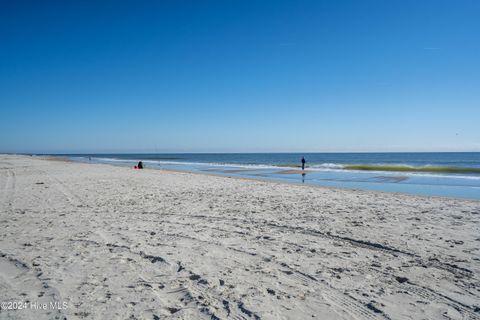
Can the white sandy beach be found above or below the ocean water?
above

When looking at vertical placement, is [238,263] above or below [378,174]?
above

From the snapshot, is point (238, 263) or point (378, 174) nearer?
point (238, 263)

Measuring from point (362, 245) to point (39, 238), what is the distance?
6712mm

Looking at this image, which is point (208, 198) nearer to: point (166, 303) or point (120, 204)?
point (120, 204)

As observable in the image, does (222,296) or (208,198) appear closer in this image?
(222,296)

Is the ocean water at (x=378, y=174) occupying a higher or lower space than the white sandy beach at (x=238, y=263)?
lower

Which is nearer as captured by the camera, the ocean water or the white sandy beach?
the white sandy beach

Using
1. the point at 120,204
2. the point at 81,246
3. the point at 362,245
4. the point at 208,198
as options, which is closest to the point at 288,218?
the point at 362,245

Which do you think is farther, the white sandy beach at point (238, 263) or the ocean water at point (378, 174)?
the ocean water at point (378, 174)

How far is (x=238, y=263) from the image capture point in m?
4.91

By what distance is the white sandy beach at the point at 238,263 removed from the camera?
3551 mm

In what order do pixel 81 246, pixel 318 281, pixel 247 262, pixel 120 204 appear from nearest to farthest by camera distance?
pixel 318 281
pixel 247 262
pixel 81 246
pixel 120 204

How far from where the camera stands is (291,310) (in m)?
3.49

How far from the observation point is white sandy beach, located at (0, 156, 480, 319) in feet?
11.6
